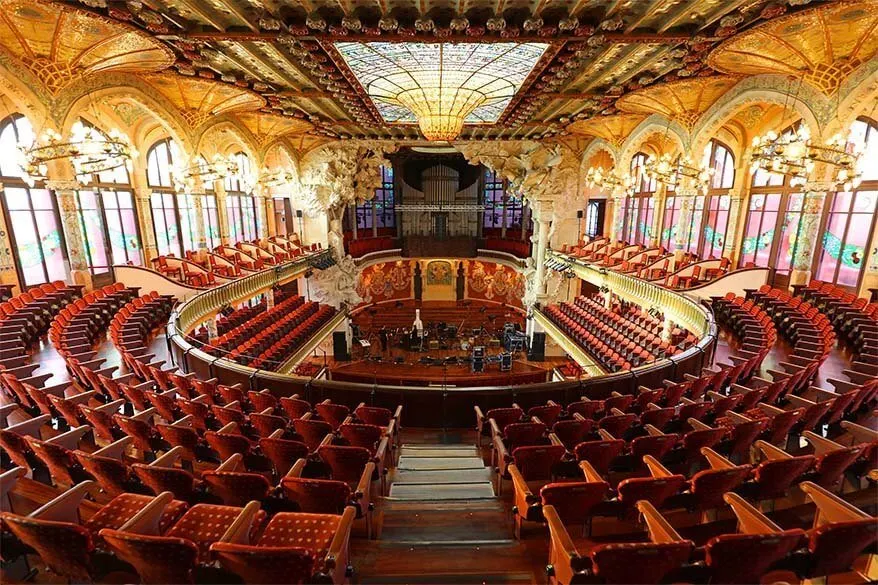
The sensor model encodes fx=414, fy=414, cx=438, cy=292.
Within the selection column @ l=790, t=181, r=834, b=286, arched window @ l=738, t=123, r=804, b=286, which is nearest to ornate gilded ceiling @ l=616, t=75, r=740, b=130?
column @ l=790, t=181, r=834, b=286

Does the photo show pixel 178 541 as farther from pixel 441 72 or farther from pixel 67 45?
pixel 67 45

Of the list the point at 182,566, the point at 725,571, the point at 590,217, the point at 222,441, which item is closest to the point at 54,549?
the point at 182,566

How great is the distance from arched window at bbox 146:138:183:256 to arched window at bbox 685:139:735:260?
76.7 ft

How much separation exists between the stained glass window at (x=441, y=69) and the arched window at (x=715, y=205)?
41.8 feet

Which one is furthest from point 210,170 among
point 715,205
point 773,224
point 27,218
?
point 715,205

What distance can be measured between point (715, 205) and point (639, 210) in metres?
4.32

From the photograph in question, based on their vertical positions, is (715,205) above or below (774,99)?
below

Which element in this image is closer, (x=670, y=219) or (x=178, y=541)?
(x=178, y=541)

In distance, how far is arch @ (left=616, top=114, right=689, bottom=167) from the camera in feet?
46.3

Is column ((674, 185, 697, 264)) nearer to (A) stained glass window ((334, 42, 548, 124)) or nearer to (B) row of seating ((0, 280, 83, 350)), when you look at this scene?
(A) stained glass window ((334, 42, 548, 124))

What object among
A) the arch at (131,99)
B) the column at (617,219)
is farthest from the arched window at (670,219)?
the arch at (131,99)

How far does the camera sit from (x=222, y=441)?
3859mm

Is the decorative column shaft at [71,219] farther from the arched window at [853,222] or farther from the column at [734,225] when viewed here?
the column at [734,225]

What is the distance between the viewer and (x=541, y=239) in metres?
20.8
